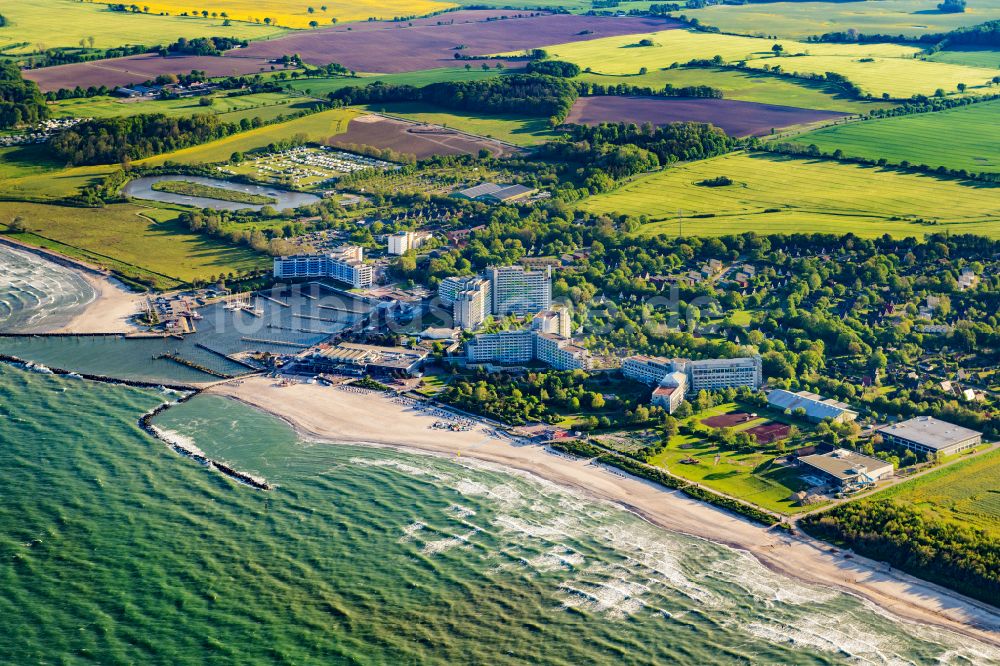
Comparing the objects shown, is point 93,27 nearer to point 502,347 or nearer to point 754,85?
point 754,85

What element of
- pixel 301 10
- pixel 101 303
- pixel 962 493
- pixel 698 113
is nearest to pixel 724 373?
pixel 962 493

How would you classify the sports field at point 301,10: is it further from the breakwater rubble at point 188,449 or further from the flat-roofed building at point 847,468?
the flat-roofed building at point 847,468

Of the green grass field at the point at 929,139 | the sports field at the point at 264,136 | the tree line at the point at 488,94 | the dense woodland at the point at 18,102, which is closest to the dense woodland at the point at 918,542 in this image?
the green grass field at the point at 929,139

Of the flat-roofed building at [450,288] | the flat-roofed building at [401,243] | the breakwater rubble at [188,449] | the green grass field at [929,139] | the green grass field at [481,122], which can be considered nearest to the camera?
the breakwater rubble at [188,449]

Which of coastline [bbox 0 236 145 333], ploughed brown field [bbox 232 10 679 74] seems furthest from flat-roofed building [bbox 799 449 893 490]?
ploughed brown field [bbox 232 10 679 74]

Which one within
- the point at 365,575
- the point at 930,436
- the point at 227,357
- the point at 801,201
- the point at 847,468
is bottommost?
the point at 365,575

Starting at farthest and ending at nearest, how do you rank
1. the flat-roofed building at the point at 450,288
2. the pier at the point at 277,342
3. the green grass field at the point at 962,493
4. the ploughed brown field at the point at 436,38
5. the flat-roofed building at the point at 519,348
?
the ploughed brown field at the point at 436,38 < the flat-roofed building at the point at 450,288 < the pier at the point at 277,342 < the flat-roofed building at the point at 519,348 < the green grass field at the point at 962,493
